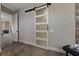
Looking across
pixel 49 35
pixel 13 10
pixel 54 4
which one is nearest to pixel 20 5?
pixel 13 10

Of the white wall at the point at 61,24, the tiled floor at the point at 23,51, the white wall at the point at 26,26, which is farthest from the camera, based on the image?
the white wall at the point at 26,26

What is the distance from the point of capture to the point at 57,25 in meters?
2.15

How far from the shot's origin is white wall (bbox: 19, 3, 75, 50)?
2008 mm

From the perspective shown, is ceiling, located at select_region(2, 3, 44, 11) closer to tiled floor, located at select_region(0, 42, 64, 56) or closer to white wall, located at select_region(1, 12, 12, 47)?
white wall, located at select_region(1, 12, 12, 47)

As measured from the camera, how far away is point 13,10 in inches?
90.2

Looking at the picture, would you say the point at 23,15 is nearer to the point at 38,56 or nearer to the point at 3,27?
the point at 3,27

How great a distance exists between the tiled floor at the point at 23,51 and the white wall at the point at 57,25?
0.43 feet

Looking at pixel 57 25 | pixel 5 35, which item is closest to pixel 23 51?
pixel 5 35

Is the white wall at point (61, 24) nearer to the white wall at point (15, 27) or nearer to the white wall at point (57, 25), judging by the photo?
the white wall at point (57, 25)

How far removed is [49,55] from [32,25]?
2.44 ft

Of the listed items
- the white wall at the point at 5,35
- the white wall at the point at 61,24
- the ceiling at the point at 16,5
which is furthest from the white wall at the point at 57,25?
the white wall at the point at 5,35

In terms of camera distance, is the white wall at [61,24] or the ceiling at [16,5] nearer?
the white wall at [61,24]

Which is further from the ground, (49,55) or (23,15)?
(23,15)

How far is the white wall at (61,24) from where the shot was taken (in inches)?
78.7
